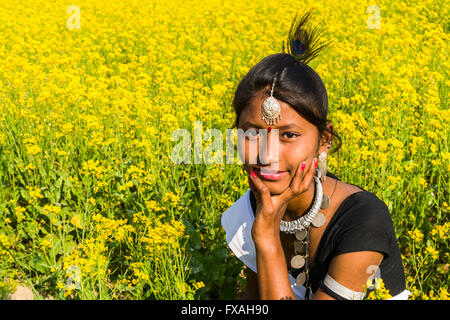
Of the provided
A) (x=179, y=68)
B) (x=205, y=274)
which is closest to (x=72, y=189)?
(x=205, y=274)

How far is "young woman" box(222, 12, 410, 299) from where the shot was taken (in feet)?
5.04

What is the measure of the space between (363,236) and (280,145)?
419 millimetres

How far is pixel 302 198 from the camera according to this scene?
175 centimetres

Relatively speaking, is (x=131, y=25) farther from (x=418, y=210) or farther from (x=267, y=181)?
(x=267, y=181)

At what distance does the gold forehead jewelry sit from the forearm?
419 mm

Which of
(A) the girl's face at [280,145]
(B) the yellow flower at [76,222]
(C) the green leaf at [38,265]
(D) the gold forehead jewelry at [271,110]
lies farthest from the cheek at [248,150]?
(C) the green leaf at [38,265]

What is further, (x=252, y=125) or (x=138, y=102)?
(x=138, y=102)

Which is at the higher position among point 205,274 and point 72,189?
point 72,189

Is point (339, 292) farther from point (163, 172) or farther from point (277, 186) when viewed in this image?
point (163, 172)

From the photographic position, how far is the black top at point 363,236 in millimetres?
1548

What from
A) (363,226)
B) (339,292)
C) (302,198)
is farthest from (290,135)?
(339,292)

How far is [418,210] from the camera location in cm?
279

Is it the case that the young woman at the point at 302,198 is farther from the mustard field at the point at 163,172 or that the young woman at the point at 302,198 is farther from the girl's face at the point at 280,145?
the mustard field at the point at 163,172
